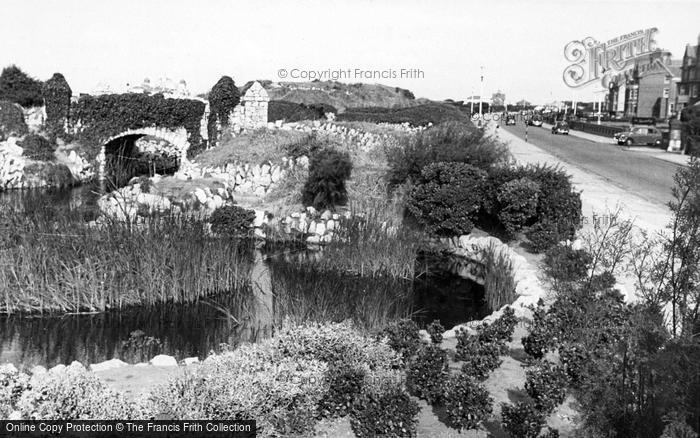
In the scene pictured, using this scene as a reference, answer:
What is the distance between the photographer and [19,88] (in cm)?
3384

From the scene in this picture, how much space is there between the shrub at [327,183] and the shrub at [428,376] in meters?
12.1

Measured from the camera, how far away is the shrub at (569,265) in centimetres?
912

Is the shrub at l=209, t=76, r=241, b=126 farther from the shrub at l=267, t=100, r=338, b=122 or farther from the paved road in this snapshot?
the paved road

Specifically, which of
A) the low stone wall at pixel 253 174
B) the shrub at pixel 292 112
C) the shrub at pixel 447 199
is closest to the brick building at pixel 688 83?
the shrub at pixel 292 112

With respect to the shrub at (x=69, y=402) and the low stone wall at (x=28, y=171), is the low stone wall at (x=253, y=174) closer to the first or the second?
the low stone wall at (x=28, y=171)

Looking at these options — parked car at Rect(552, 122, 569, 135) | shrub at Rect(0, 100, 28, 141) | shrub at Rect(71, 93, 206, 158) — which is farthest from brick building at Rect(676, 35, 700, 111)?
shrub at Rect(0, 100, 28, 141)

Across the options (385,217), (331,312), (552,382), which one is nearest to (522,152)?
(385,217)

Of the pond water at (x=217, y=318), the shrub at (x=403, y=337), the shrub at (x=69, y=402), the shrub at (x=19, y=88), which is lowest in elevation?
the pond water at (x=217, y=318)

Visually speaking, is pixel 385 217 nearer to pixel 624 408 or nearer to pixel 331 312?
pixel 331 312

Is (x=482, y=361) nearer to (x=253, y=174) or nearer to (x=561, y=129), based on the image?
(x=253, y=174)

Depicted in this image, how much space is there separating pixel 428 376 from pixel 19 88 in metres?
33.7

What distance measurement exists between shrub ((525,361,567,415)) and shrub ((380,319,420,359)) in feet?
4.86

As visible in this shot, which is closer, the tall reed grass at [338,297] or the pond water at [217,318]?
the pond water at [217,318]

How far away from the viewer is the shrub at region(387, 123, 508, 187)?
18375mm
